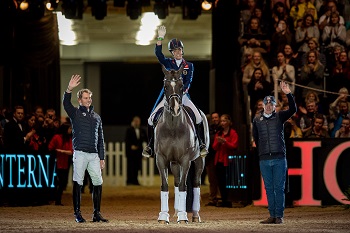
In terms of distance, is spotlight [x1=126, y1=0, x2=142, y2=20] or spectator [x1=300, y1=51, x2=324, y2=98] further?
spotlight [x1=126, y1=0, x2=142, y2=20]

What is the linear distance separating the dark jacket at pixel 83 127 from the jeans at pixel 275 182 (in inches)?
106

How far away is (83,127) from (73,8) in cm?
1087

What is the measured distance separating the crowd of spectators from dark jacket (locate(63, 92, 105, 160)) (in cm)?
624

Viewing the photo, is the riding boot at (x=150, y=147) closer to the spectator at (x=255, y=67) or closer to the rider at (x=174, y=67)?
the rider at (x=174, y=67)

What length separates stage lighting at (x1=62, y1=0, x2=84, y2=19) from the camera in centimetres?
2634

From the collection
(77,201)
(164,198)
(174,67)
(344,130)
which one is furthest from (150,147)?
(344,130)

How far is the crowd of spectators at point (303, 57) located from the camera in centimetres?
2245

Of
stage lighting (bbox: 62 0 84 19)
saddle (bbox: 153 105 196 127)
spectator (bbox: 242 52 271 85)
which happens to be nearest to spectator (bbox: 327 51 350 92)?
spectator (bbox: 242 52 271 85)

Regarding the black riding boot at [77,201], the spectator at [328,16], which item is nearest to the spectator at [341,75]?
the spectator at [328,16]

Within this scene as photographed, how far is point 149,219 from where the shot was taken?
17484 millimetres

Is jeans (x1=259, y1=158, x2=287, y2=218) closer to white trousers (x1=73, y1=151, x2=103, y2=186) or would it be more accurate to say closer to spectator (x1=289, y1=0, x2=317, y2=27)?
white trousers (x1=73, y1=151, x2=103, y2=186)

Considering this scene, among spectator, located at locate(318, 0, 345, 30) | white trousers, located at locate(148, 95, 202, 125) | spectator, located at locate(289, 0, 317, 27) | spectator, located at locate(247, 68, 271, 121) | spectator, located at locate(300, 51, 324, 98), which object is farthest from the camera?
spectator, located at locate(289, 0, 317, 27)

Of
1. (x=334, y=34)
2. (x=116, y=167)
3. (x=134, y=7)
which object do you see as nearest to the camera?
(x=334, y=34)

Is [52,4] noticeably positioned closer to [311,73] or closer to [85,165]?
[311,73]
